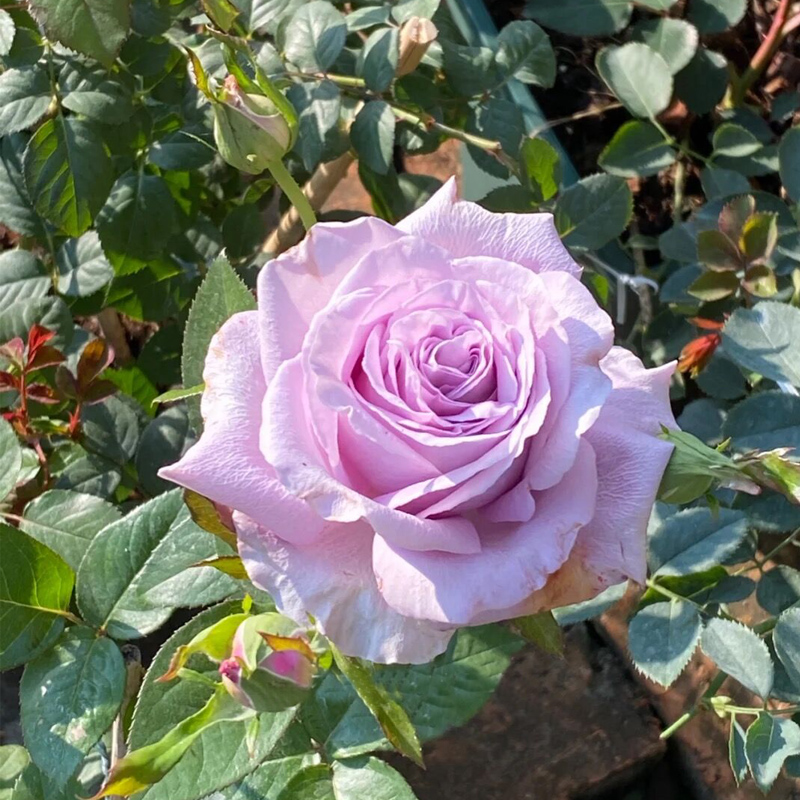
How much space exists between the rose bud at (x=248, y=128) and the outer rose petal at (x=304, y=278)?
111 mm

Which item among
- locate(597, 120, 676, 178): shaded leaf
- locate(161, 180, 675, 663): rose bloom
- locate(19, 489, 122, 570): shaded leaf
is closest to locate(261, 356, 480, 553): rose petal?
locate(161, 180, 675, 663): rose bloom

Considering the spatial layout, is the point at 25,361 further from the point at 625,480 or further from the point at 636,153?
the point at 636,153

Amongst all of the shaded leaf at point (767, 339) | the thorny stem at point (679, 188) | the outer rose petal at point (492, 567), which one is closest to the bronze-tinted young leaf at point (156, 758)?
the outer rose petal at point (492, 567)

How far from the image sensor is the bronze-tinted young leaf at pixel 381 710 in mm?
371

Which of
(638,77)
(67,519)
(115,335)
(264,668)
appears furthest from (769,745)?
(115,335)

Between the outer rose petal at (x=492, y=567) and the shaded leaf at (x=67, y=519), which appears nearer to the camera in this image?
the outer rose petal at (x=492, y=567)

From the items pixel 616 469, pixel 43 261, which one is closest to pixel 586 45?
pixel 43 261

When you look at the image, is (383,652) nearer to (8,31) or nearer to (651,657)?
(651,657)

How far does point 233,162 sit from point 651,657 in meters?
0.40

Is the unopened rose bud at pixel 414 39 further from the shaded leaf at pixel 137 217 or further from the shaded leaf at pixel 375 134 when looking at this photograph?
the shaded leaf at pixel 137 217

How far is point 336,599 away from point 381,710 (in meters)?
0.08

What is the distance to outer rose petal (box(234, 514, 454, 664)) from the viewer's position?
1.03ft

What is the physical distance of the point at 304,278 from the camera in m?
0.34

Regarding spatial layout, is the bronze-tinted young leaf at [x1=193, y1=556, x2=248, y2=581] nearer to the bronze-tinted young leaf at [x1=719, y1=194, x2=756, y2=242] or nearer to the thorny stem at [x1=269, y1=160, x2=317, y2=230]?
the thorny stem at [x1=269, y1=160, x2=317, y2=230]
